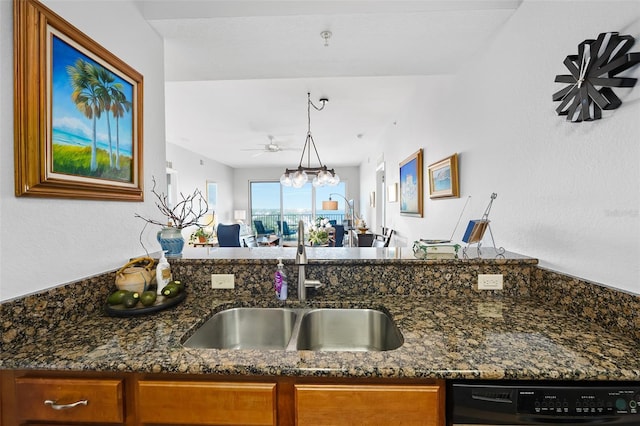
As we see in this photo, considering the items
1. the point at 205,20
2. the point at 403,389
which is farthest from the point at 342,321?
the point at 205,20

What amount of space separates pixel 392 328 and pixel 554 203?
89 centimetres

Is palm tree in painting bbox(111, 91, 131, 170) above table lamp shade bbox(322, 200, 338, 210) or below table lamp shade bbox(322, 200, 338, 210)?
above

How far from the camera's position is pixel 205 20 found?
155cm

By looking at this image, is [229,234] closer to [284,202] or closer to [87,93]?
[87,93]

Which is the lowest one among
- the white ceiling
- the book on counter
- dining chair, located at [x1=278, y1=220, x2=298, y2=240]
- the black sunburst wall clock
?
dining chair, located at [x1=278, y1=220, x2=298, y2=240]

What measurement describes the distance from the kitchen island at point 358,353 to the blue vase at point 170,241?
0.14m

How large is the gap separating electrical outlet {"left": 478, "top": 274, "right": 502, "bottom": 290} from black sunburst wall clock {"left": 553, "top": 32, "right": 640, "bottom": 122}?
0.72m

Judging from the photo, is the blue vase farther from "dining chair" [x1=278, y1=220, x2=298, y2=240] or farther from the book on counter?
"dining chair" [x1=278, y1=220, x2=298, y2=240]

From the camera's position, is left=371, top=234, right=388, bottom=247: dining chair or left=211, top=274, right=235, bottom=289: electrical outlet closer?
left=211, top=274, right=235, bottom=289: electrical outlet

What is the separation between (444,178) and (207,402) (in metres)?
2.25

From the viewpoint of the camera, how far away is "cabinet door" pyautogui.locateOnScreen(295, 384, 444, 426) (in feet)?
2.67

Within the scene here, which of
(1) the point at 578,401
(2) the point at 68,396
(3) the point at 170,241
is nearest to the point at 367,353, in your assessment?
(1) the point at 578,401

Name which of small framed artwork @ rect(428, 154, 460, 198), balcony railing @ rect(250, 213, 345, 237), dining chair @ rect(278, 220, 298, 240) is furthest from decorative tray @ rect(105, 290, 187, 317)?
balcony railing @ rect(250, 213, 345, 237)

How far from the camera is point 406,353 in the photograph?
0.88 meters
